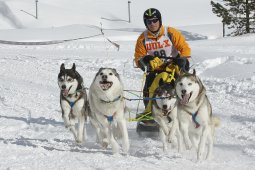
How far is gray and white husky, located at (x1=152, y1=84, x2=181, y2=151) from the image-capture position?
538 cm

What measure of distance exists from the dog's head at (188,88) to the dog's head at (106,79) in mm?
721

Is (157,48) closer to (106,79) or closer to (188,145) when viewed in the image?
(106,79)

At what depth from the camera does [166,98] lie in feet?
17.7

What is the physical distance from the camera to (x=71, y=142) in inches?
231

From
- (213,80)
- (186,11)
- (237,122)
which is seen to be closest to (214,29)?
(186,11)

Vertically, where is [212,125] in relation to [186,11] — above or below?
below

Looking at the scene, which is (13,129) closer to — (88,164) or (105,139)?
(105,139)

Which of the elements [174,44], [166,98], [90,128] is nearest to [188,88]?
[166,98]

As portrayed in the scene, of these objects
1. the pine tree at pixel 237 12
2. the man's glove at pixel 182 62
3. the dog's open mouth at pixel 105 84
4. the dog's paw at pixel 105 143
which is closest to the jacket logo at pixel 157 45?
the man's glove at pixel 182 62

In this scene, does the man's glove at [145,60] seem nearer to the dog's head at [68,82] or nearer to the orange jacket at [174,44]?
the orange jacket at [174,44]

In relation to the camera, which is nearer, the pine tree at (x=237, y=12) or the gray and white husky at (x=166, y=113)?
the gray and white husky at (x=166, y=113)

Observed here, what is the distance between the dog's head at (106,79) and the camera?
5.10m

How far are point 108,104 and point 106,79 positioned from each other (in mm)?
306

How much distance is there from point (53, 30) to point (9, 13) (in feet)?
63.6
